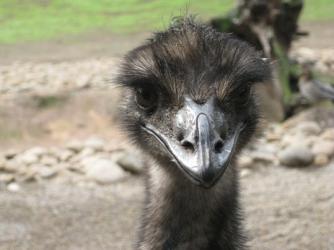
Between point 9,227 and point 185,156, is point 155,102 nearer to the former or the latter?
point 185,156

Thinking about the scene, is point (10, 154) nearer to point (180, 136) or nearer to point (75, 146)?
point (75, 146)

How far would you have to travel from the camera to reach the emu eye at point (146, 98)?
140cm

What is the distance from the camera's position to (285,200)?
2883mm

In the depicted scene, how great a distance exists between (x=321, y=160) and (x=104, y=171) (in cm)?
105

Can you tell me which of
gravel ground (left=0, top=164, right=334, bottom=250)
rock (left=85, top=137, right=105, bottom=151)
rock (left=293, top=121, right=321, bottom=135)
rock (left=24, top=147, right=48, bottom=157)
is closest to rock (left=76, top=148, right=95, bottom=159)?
rock (left=85, top=137, right=105, bottom=151)

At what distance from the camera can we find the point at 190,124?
1.24m

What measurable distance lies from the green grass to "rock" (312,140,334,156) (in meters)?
1.17

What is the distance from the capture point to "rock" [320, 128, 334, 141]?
3.73m

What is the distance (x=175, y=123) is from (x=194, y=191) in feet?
0.75

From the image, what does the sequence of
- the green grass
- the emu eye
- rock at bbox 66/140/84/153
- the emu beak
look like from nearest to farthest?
the emu beak
the emu eye
rock at bbox 66/140/84/153
the green grass

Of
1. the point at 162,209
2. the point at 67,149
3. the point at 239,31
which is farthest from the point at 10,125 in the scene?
the point at 162,209


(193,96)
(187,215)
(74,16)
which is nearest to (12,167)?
(74,16)

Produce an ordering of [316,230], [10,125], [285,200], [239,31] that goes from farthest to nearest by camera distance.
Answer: [10,125]
[239,31]
[285,200]
[316,230]

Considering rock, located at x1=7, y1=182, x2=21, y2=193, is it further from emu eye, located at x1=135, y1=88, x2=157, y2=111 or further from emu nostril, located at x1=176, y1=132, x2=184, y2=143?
emu nostril, located at x1=176, y1=132, x2=184, y2=143
